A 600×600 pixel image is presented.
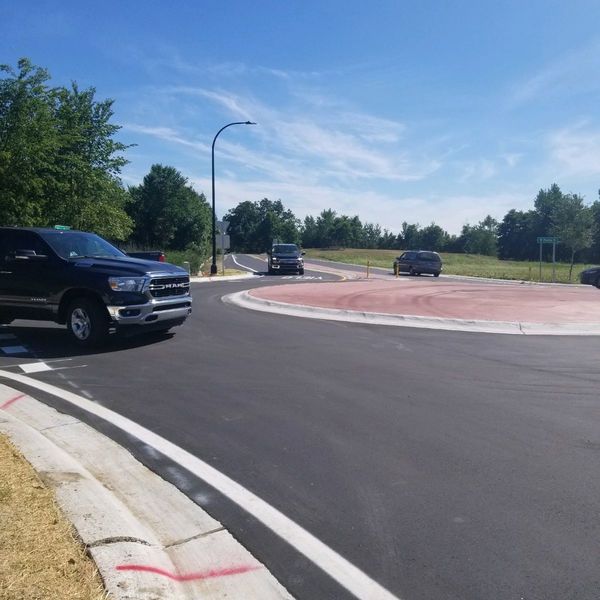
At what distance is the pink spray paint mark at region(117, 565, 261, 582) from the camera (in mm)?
3164

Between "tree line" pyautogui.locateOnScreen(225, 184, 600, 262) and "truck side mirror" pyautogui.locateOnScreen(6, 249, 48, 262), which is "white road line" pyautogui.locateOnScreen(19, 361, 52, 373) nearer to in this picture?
"truck side mirror" pyautogui.locateOnScreen(6, 249, 48, 262)

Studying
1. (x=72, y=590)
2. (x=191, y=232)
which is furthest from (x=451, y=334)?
(x=191, y=232)

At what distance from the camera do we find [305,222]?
168 metres

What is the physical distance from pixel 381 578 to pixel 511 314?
12.4 metres

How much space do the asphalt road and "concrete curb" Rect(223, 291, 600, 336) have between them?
2190 millimetres

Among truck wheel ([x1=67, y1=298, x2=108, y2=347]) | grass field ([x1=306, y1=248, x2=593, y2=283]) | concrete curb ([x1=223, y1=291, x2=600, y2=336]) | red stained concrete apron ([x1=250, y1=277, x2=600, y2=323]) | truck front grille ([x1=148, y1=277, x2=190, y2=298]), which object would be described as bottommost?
grass field ([x1=306, y1=248, x2=593, y2=283])

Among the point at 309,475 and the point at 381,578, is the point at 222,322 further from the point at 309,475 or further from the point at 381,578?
the point at 381,578

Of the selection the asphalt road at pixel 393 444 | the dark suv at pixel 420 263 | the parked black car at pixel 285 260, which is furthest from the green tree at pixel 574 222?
the asphalt road at pixel 393 444

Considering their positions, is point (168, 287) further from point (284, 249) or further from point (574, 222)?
point (574, 222)

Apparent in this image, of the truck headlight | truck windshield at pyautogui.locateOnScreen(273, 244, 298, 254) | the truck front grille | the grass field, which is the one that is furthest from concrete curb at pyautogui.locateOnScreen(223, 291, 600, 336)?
the grass field

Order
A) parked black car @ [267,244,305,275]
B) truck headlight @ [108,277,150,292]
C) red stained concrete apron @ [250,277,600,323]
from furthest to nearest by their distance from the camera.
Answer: parked black car @ [267,244,305,275], red stained concrete apron @ [250,277,600,323], truck headlight @ [108,277,150,292]

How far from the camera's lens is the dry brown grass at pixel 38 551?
113 inches

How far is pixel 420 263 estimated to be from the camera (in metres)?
41.6

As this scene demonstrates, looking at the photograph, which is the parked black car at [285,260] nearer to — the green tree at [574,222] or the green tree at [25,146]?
the green tree at [25,146]
